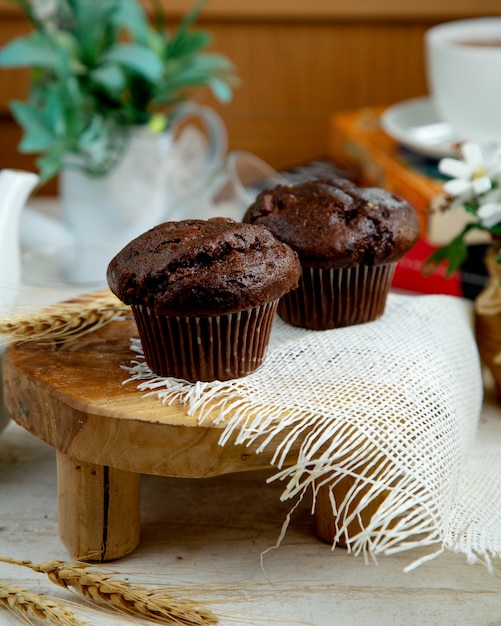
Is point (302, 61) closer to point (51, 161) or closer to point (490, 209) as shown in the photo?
point (51, 161)

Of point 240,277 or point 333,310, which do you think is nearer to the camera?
point 240,277

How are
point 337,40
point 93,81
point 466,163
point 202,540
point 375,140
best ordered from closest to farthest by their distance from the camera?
1. point 202,540
2. point 466,163
3. point 93,81
4. point 375,140
5. point 337,40

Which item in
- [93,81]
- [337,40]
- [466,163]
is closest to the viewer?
[466,163]

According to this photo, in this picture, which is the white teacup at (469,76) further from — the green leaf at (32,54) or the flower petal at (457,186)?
the green leaf at (32,54)

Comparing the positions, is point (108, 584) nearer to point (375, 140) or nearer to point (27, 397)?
point (27, 397)

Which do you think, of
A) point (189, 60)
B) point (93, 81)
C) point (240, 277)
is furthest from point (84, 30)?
point (240, 277)

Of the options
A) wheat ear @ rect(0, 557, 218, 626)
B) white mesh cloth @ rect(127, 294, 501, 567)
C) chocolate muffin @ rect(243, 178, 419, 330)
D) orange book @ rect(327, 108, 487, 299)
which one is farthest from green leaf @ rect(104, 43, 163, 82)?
wheat ear @ rect(0, 557, 218, 626)

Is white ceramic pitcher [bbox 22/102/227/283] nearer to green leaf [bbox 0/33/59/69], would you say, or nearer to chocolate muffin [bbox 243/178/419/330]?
green leaf [bbox 0/33/59/69]
